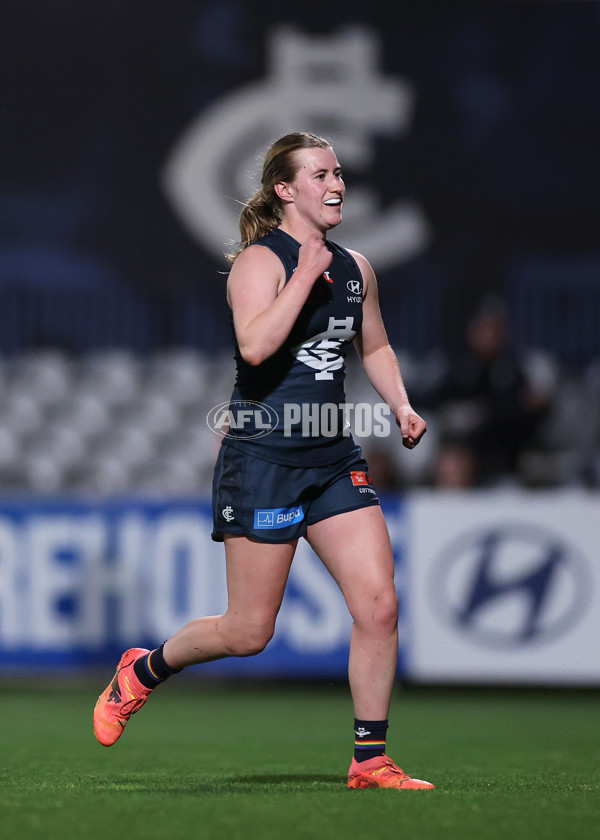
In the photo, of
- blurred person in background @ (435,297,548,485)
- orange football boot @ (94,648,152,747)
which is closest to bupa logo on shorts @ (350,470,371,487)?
orange football boot @ (94,648,152,747)

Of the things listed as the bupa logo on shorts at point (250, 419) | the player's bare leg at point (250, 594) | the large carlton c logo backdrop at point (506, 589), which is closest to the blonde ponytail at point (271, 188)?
the bupa logo on shorts at point (250, 419)

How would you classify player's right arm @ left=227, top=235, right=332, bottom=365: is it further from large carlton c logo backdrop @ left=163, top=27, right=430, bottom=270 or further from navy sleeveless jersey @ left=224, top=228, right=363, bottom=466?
large carlton c logo backdrop @ left=163, top=27, right=430, bottom=270

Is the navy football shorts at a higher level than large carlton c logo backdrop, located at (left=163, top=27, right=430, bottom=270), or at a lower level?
lower

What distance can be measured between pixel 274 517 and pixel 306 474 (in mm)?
163

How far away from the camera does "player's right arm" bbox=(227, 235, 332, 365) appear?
379cm

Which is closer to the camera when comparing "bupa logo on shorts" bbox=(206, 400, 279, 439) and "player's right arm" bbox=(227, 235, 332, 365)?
"player's right arm" bbox=(227, 235, 332, 365)

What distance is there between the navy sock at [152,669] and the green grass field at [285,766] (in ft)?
1.04

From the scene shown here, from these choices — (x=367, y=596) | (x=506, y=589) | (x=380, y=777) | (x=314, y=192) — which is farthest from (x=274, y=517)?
(x=506, y=589)

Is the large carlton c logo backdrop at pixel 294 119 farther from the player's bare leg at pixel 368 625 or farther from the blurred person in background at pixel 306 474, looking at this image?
the player's bare leg at pixel 368 625

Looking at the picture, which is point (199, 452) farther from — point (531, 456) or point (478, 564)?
point (478, 564)

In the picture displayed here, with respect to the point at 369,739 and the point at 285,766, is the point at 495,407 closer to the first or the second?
the point at 285,766

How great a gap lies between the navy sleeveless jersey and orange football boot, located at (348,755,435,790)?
918 mm

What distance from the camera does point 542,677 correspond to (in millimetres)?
6996

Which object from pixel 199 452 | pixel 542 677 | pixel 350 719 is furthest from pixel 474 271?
pixel 350 719
